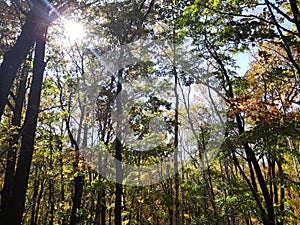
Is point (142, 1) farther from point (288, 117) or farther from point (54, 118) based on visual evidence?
point (288, 117)

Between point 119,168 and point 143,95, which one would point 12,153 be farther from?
point 143,95

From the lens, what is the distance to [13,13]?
7.34m

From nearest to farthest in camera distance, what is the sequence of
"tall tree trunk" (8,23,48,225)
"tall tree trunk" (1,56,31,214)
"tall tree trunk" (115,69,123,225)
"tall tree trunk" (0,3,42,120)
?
"tall tree trunk" (0,3,42,120)
"tall tree trunk" (8,23,48,225)
"tall tree trunk" (1,56,31,214)
"tall tree trunk" (115,69,123,225)

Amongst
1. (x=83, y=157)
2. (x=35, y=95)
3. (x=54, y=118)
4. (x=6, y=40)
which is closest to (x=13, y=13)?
(x=6, y=40)

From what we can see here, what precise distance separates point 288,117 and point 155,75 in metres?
6.47

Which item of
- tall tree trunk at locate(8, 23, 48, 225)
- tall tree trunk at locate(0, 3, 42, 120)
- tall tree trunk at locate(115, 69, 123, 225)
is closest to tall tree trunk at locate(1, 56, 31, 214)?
tall tree trunk at locate(8, 23, 48, 225)

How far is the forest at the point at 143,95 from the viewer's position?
4.69 m

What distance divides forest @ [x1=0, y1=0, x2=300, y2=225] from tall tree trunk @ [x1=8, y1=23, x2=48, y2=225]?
0.7 inches

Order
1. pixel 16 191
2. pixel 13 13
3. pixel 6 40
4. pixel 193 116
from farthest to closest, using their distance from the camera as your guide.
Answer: pixel 193 116, pixel 6 40, pixel 13 13, pixel 16 191

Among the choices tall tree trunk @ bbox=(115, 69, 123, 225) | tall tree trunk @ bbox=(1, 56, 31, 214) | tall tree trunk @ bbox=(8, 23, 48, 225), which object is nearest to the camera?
tall tree trunk @ bbox=(8, 23, 48, 225)

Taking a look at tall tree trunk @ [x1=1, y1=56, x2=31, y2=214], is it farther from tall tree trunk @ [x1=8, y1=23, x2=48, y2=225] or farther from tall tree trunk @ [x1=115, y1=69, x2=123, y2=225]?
tall tree trunk @ [x1=115, y1=69, x2=123, y2=225]

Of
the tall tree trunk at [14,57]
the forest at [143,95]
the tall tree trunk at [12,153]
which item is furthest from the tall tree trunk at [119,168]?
the tall tree trunk at [14,57]

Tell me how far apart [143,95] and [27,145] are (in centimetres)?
672

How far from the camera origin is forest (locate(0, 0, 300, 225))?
4688 mm
